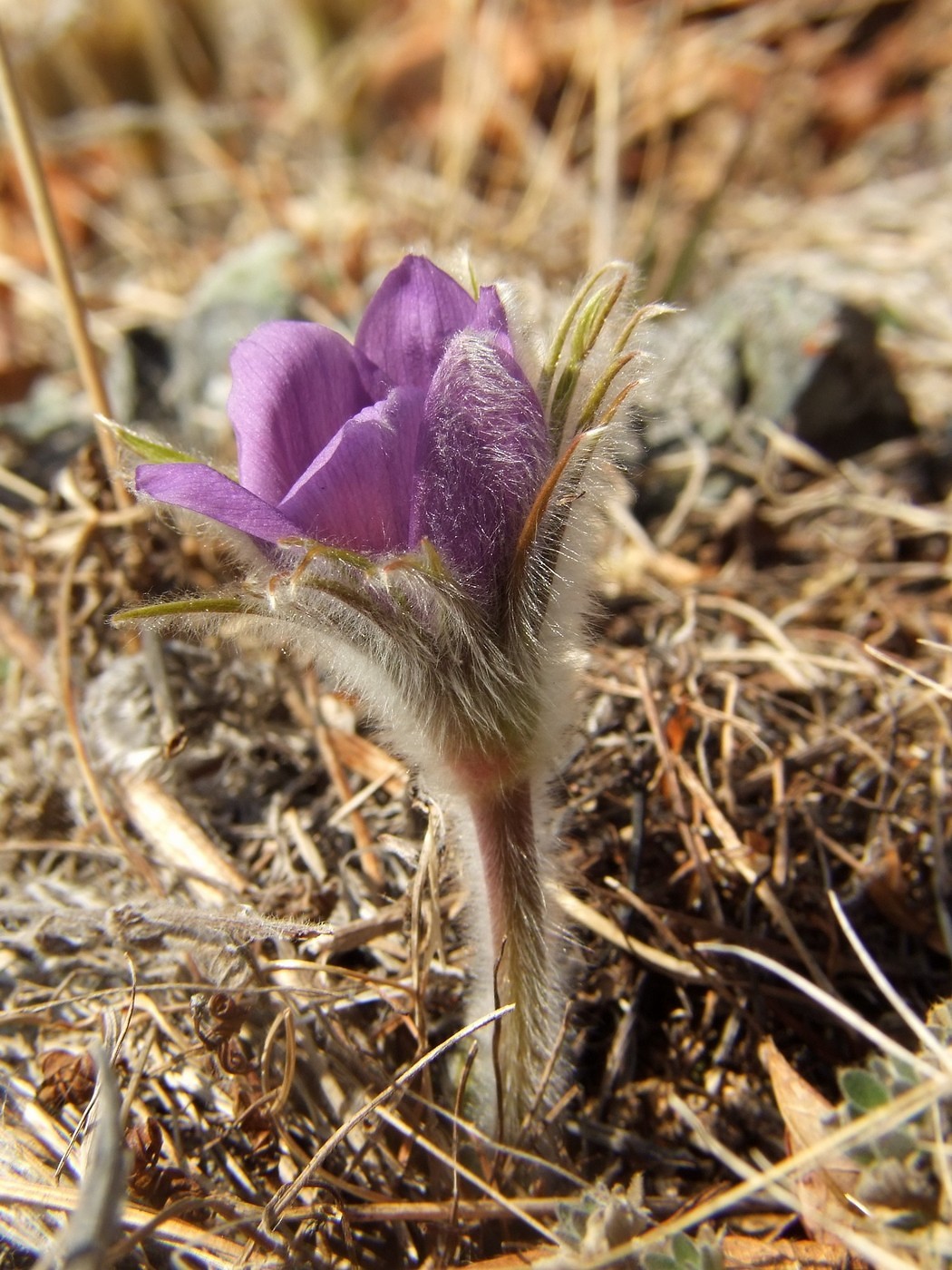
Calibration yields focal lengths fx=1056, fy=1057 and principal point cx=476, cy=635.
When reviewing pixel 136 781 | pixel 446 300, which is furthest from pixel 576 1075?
pixel 446 300

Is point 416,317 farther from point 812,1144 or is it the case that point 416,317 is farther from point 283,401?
point 812,1144

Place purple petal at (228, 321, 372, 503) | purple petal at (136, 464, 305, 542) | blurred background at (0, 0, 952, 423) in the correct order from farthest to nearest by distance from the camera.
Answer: blurred background at (0, 0, 952, 423)
purple petal at (228, 321, 372, 503)
purple petal at (136, 464, 305, 542)

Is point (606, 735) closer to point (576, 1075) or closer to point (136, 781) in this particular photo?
point (576, 1075)

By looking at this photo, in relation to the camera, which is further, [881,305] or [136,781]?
[881,305]

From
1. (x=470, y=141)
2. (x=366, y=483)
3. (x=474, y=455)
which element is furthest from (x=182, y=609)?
(x=470, y=141)

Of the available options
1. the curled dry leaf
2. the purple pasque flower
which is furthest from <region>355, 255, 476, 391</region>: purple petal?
the curled dry leaf

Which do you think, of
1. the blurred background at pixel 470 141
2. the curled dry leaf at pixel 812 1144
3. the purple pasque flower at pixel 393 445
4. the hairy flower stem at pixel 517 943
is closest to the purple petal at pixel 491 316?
the purple pasque flower at pixel 393 445

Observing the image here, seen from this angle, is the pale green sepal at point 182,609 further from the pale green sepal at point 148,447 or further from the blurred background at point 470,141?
A: the blurred background at point 470,141

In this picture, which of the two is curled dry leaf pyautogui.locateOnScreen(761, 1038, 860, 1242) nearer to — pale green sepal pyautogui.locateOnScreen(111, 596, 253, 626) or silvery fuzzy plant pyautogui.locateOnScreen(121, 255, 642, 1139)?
silvery fuzzy plant pyautogui.locateOnScreen(121, 255, 642, 1139)
